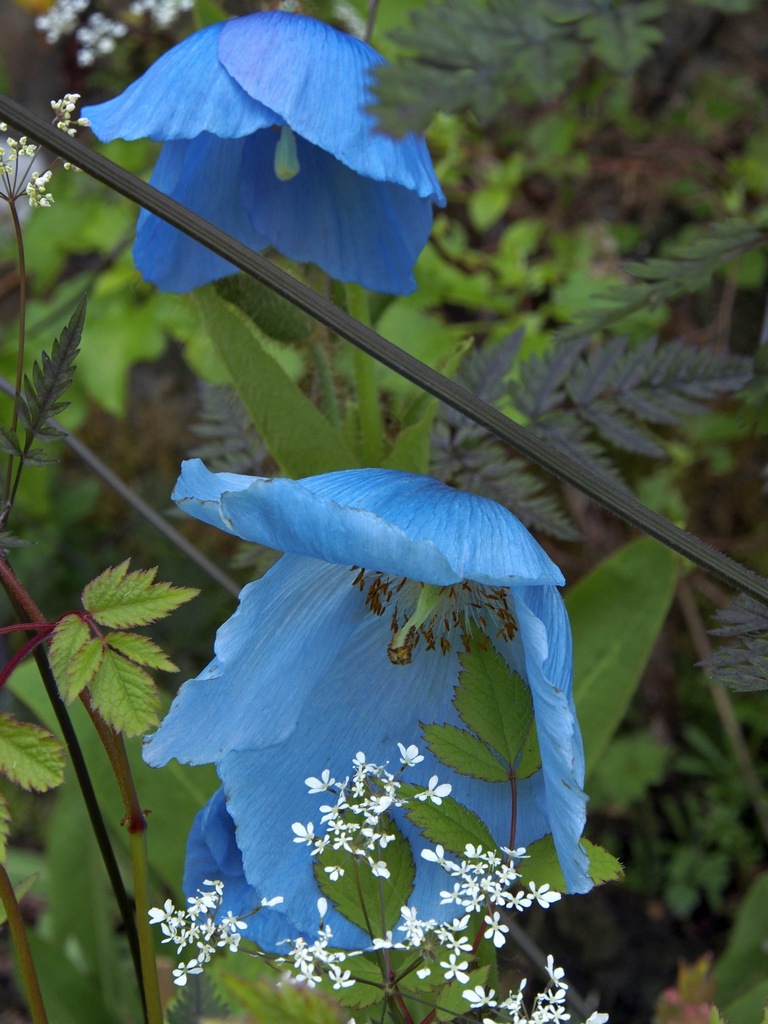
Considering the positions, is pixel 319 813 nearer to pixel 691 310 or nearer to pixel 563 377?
pixel 563 377

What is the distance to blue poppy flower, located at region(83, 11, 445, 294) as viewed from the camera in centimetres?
58

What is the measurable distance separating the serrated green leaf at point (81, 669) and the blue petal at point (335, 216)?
0.39 meters

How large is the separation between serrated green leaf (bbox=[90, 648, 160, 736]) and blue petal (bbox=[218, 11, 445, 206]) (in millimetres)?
328

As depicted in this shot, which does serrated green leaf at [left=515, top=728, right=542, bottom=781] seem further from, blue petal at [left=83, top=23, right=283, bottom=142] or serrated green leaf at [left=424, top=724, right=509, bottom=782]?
blue petal at [left=83, top=23, right=283, bottom=142]

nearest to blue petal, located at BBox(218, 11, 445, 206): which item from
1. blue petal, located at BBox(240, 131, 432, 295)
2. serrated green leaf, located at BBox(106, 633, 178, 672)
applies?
blue petal, located at BBox(240, 131, 432, 295)

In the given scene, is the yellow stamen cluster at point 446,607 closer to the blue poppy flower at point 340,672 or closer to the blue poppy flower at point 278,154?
the blue poppy flower at point 340,672

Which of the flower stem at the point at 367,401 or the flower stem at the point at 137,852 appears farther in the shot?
the flower stem at the point at 367,401

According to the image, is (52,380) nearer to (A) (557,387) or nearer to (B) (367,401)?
(B) (367,401)

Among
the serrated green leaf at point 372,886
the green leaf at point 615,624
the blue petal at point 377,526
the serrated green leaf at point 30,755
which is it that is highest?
the blue petal at point 377,526

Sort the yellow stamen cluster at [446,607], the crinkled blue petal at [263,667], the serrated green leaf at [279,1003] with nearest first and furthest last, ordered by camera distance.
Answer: the serrated green leaf at [279,1003] < the crinkled blue petal at [263,667] < the yellow stamen cluster at [446,607]

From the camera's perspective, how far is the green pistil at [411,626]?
21.9 inches

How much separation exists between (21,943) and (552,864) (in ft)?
0.92

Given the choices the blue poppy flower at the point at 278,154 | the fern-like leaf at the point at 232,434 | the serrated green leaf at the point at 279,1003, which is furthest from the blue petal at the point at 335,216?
the serrated green leaf at the point at 279,1003

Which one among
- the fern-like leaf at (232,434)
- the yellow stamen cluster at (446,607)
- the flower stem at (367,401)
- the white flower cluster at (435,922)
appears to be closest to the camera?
the white flower cluster at (435,922)
